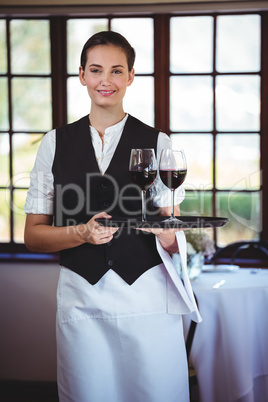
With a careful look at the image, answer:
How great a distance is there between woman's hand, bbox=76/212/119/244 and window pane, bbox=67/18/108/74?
2049 mm

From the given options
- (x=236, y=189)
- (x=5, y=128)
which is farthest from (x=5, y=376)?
(x=236, y=189)

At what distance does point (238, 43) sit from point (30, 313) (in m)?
2.17

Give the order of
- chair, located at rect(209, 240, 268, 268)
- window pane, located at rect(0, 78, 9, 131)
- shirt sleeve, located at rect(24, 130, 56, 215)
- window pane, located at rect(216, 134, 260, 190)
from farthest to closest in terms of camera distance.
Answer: window pane, located at rect(0, 78, 9, 131)
window pane, located at rect(216, 134, 260, 190)
chair, located at rect(209, 240, 268, 268)
shirt sleeve, located at rect(24, 130, 56, 215)

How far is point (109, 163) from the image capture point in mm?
1545

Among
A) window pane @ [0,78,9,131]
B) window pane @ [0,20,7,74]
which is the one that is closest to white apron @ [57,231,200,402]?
window pane @ [0,78,9,131]

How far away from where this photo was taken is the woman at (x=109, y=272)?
1.48m

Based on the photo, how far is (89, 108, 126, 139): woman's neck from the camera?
1.58 metres

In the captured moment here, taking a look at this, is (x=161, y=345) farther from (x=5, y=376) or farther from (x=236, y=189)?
(x=5, y=376)

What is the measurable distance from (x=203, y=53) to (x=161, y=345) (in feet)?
7.09

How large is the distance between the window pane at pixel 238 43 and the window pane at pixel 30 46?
110 cm

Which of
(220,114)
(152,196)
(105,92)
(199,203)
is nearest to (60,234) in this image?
(152,196)

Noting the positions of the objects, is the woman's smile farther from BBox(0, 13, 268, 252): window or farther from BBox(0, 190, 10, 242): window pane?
BBox(0, 190, 10, 242): window pane

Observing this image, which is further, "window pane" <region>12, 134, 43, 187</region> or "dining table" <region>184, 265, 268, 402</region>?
"window pane" <region>12, 134, 43, 187</region>

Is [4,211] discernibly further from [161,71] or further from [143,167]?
[143,167]
